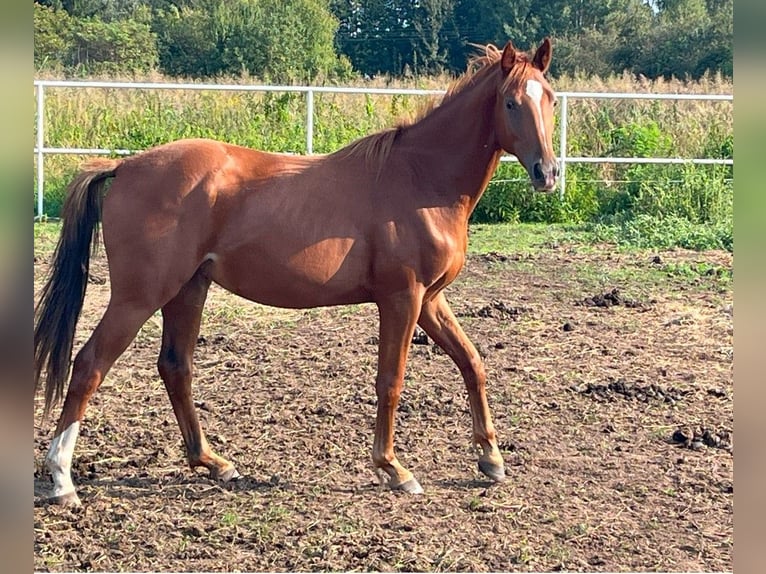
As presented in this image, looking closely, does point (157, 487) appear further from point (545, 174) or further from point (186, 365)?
point (545, 174)

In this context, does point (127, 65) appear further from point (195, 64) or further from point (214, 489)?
point (214, 489)

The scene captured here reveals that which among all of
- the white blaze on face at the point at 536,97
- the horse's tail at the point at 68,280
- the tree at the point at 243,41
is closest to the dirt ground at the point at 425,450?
the horse's tail at the point at 68,280

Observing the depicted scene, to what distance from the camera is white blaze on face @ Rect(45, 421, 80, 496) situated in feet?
13.1

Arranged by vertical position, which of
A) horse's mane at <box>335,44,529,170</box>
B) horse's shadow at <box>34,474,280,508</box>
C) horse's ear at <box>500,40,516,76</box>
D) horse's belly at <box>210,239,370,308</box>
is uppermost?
horse's ear at <box>500,40,516,76</box>

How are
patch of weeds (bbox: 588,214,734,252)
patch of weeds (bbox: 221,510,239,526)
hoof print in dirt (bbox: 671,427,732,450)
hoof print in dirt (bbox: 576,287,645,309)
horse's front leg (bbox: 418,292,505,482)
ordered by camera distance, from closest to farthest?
1. patch of weeds (bbox: 221,510,239,526)
2. horse's front leg (bbox: 418,292,505,482)
3. hoof print in dirt (bbox: 671,427,732,450)
4. hoof print in dirt (bbox: 576,287,645,309)
5. patch of weeds (bbox: 588,214,734,252)

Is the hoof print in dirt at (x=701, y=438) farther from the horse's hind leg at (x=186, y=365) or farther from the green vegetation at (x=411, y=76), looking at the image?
the horse's hind leg at (x=186, y=365)

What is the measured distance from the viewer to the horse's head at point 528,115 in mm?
4141

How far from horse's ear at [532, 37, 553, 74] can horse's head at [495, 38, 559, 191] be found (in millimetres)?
19

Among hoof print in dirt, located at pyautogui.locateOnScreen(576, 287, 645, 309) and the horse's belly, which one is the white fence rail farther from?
the horse's belly

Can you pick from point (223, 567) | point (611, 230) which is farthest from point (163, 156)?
point (611, 230)

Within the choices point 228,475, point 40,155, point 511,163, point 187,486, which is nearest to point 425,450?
point 228,475

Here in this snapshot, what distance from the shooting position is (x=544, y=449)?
194 inches

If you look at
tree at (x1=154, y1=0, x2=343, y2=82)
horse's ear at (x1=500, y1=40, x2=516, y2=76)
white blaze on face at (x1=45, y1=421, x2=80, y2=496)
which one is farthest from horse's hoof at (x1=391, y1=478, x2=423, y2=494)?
tree at (x1=154, y1=0, x2=343, y2=82)
